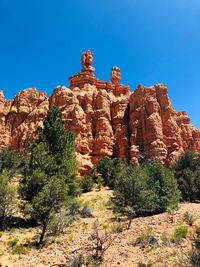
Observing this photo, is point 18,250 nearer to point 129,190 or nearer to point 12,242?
point 12,242

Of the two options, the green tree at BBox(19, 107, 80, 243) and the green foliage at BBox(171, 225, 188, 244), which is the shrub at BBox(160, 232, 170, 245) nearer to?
the green foliage at BBox(171, 225, 188, 244)

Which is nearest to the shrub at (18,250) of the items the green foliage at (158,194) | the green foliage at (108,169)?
the green foliage at (158,194)

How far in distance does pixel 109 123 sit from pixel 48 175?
34171mm

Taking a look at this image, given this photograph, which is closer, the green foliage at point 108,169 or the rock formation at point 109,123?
the green foliage at point 108,169

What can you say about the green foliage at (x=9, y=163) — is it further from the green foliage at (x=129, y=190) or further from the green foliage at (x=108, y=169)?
the green foliage at (x=129, y=190)

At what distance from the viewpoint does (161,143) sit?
41.9 metres

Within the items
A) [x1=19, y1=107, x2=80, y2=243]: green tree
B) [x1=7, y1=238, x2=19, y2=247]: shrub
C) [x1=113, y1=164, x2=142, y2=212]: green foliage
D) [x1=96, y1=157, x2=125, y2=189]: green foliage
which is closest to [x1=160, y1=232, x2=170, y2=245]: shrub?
[x1=113, y1=164, x2=142, y2=212]: green foliage

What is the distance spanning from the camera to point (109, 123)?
5075 cm

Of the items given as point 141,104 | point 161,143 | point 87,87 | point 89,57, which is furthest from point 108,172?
point 89,57

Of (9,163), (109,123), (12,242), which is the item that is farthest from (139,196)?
(109,123)

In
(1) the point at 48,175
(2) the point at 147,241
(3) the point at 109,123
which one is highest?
(3) the point at 109,123

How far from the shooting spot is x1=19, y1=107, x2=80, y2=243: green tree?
41.1ft

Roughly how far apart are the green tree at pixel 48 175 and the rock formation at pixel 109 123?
18236 millimetres

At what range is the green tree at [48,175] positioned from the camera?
1252cm
